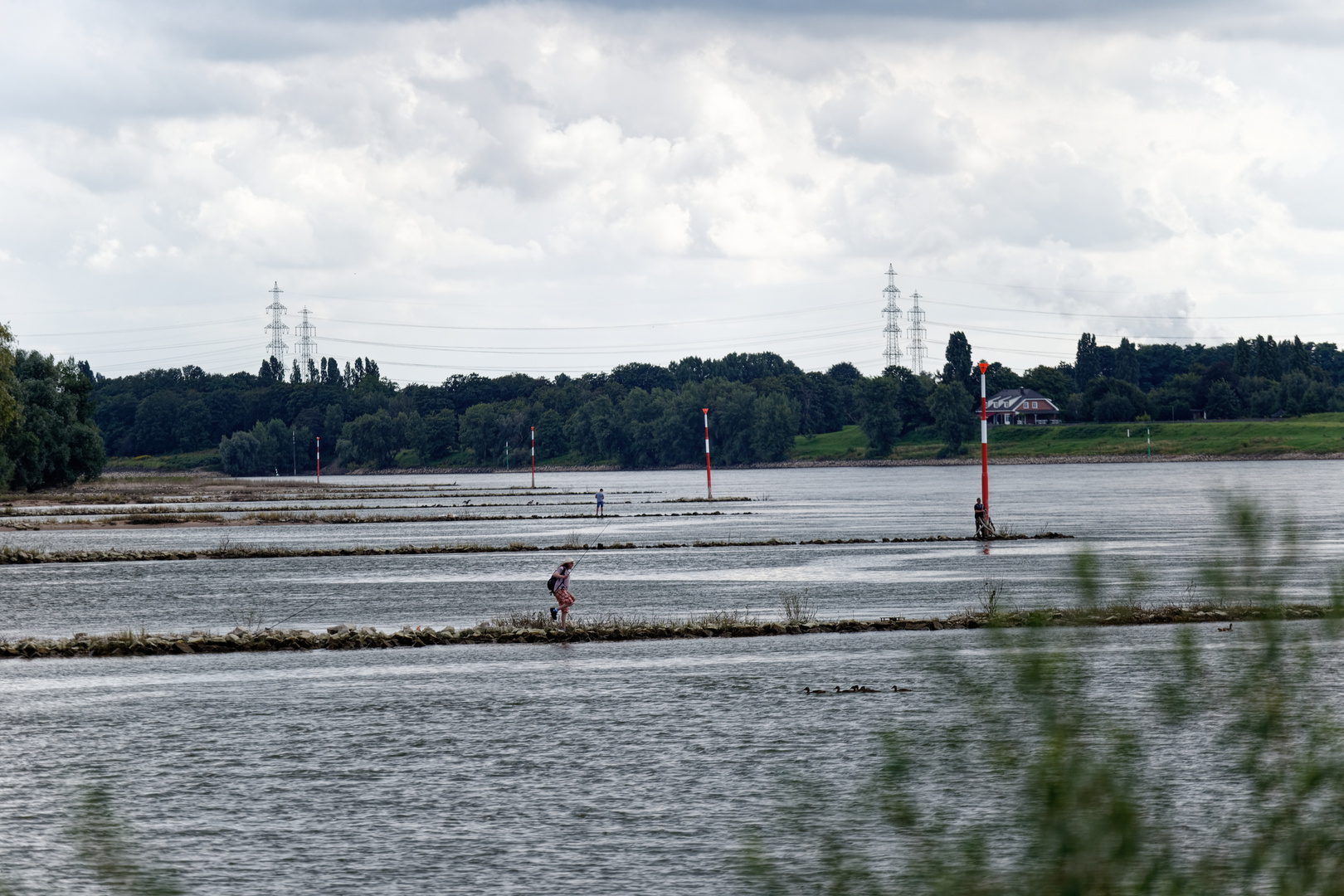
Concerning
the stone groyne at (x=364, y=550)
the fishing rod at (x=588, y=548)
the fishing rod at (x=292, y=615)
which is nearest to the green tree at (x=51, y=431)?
the fishing rod at (x=588, y=548)

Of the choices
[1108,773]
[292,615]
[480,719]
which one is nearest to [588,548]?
[292,615]

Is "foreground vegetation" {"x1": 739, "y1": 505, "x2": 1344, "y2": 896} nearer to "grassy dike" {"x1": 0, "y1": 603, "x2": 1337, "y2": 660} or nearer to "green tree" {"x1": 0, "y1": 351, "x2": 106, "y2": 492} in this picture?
"grassy dike" {"x1": 0, "y1": 603, "x2": 1337, "y2": 660}

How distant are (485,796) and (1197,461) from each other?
189896 millimetres

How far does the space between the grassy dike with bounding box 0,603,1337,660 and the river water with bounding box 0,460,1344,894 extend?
770 millimetres

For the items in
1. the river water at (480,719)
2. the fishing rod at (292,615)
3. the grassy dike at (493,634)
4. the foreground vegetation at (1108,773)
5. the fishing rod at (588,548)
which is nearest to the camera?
the foreground vegetation at (1108,773)

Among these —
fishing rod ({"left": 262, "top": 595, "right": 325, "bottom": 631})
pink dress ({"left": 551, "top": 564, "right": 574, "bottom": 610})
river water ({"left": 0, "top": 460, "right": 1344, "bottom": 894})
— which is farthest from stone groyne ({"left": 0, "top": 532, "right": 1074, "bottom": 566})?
pink dress ({"left": 551, "top": 564, "right": 574, "bottom": 610})

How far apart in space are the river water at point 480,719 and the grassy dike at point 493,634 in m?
0.77

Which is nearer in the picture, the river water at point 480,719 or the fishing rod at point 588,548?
the river water at point 480,719

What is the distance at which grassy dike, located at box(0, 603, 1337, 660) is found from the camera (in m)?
26.5

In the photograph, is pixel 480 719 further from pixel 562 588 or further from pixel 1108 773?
pixel 1108 773

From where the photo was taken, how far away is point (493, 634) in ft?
90.9

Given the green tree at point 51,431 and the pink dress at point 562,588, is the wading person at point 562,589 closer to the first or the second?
the pink dress at point 562,588

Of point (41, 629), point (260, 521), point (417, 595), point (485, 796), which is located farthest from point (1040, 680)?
point (260, 521)

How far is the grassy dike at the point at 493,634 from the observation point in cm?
2650
